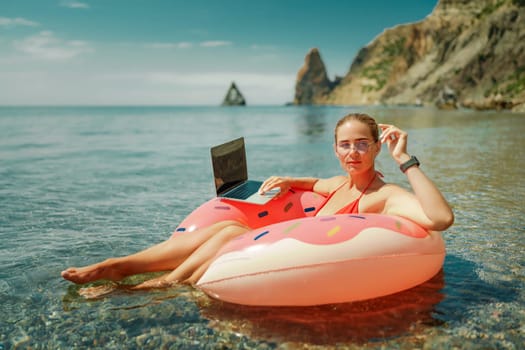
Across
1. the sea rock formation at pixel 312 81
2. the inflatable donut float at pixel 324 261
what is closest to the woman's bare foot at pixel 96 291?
the inflatable donut float at pixel 324 261

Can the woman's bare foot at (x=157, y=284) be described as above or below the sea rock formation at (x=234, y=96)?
below

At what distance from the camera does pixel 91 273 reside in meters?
3.40

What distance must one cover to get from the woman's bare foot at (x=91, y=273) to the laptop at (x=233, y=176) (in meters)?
1.17

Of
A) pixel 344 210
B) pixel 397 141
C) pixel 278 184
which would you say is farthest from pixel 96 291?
pixel 397 141

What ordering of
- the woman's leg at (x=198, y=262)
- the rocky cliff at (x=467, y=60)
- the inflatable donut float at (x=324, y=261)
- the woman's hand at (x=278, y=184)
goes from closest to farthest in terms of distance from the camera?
the inflatable donut float at (x=324, y=261)
the woman's leg at (x=198, y=262)
the woman's hand at (x=278, y=184)
the rocky cliff at (x=467, y=60)

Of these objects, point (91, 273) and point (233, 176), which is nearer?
point (91, 273)

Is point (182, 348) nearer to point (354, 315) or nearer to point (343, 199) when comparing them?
A: point (354, 315)

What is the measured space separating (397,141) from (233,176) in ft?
5.92

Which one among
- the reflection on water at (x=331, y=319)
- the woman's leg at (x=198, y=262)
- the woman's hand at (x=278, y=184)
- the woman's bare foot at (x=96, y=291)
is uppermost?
the woman's hand at (x=278, y=184)

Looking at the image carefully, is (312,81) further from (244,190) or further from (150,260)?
(150,260)

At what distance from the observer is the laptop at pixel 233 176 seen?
163 inches

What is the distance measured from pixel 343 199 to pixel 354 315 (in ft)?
3.32

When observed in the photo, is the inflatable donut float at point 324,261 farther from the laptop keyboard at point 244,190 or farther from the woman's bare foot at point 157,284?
the laptop keyboard at point 244,190

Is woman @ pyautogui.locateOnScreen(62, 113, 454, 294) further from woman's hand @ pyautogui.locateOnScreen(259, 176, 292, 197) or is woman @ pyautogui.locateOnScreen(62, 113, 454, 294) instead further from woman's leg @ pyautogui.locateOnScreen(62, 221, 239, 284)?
woman's hand @ pyautogui.locateOnScreen(259, 176, 292, 197)
